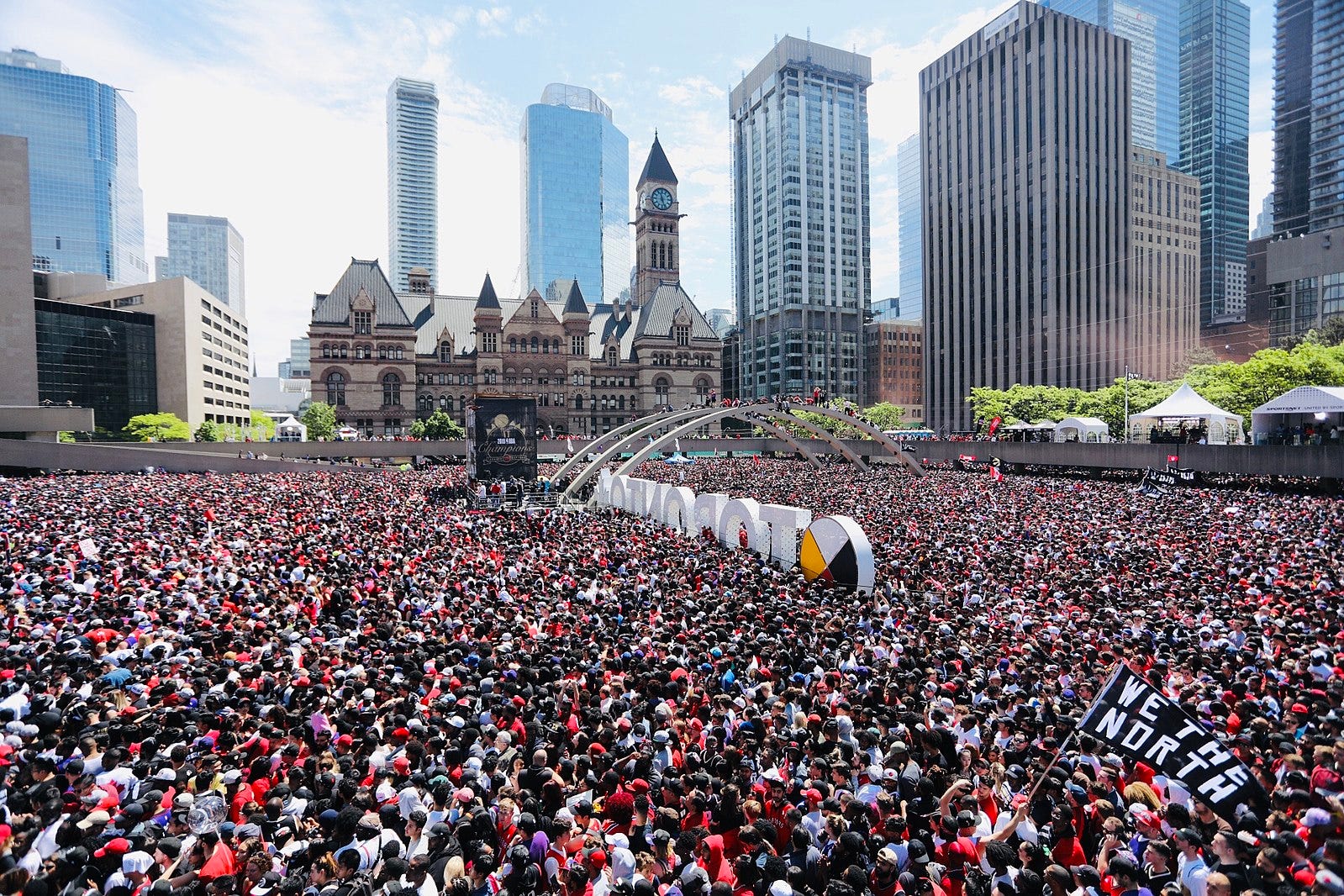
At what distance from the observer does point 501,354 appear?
106 metres

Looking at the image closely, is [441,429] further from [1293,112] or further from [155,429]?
[1293,112]

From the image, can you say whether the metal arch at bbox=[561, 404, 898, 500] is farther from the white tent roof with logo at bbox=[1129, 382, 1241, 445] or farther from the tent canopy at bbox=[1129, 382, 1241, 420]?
the white tent roof with logo at bbox=[1129, 382, 1241, 445]

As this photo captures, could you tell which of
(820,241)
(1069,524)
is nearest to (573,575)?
(1069,524)

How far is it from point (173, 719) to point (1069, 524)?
89.9 ft

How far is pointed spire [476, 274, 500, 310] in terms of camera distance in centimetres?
10362

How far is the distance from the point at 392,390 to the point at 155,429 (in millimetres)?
28610

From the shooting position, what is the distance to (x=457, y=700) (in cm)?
1006

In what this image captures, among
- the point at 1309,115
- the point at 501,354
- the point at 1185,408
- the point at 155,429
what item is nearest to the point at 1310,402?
the point at 1185,408

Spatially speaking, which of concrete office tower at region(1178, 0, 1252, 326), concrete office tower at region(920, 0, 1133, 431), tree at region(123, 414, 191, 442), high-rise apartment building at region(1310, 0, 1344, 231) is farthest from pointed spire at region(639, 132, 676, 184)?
concrete office tower at region(1178, 0, 1252, 326)

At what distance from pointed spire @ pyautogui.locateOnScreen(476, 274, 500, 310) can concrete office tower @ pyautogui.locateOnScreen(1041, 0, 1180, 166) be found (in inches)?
6625

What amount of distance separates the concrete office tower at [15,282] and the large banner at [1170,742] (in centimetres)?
9171

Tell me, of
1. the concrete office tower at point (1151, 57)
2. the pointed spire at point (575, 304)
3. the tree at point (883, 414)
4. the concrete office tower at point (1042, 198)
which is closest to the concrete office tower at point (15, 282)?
the pointed spire at point (575, 304)

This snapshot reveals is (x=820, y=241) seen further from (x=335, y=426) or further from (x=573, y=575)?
(x=573, y=575)

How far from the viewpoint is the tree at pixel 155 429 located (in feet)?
258
